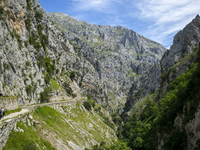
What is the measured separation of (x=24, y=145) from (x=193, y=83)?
32.0 meters

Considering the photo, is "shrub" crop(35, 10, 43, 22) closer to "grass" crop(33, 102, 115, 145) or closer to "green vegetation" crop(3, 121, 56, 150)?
"grass" crop(33, 102, 115, 145)

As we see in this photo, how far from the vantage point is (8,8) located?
50.3 meters

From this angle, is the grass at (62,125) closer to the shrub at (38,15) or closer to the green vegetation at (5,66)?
the green vegetation at (5,66)

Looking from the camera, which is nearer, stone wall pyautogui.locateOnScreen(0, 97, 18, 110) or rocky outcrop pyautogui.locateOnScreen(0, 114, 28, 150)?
rocky outcrop pyautogui.locateOnScreen(0, 114, 28, 150)

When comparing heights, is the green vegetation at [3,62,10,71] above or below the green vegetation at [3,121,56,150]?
above

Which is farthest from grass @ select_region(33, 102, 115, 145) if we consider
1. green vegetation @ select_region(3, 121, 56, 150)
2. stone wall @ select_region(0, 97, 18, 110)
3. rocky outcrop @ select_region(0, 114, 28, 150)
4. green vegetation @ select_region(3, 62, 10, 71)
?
green vegetation @ select_region(3, 62, 10, 71)

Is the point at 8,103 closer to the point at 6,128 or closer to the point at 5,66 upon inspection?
the point at 6,128

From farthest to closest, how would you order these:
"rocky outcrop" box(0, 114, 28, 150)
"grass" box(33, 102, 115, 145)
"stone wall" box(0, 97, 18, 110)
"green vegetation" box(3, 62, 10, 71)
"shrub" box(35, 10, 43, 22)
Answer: "shrub" box(35, 10, 43, 22) < "green vegetation" box(3, 62, 10, 71) < "grass" box(33, 102, 115, 145) < "stone wall" box(0, 97, 18, 110) < "rocky outcrop" box(0, 114, 28, 150)

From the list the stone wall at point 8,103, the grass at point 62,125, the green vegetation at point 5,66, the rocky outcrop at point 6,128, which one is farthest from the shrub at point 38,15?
the rocky outcrop at point 6,128

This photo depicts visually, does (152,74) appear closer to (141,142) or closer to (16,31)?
(141,142)

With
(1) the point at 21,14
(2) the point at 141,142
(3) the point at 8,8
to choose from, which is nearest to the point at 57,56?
(1) the point at 21,14

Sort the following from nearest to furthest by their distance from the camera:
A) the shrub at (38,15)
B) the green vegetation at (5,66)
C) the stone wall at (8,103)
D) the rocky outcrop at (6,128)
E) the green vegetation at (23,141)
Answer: the rocky outcrop at (6,128)
the green vegetation at (23,141)
the stone wall at (8,103)
the green vegetation at (5,66)
the shrub at (38,15)

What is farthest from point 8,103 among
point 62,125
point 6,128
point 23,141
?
point 62,125

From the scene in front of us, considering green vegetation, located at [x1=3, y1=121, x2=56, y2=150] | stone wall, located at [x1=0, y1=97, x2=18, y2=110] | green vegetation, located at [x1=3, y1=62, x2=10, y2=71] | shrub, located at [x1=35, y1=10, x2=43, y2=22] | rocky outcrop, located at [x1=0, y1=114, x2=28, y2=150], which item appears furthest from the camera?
shrub, located at [x1=35, y1=10, x2=43, y2=22]
